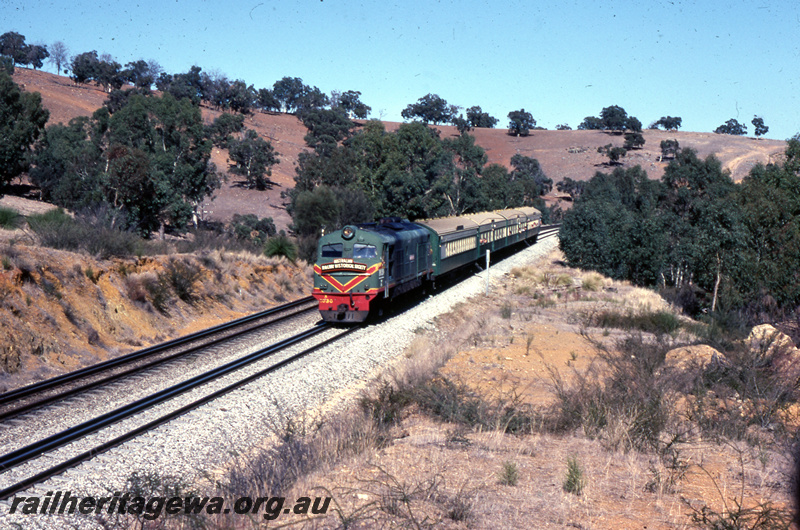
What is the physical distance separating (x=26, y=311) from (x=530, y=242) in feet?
152

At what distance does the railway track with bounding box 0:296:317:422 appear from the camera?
11.8 metres

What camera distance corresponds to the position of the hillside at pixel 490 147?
8194 centimetres

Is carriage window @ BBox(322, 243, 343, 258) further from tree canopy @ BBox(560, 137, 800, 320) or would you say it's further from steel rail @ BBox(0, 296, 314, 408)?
tree canopy @ BBox(560, 137, 800, 320)

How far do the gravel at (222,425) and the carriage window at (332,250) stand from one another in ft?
9.05

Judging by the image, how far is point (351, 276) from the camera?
773 inches

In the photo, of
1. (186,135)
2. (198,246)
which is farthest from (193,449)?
(186,135)

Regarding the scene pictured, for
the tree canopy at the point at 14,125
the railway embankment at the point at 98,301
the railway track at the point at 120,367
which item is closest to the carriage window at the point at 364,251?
the railway track at the point at 120,367

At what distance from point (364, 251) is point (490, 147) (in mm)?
126078

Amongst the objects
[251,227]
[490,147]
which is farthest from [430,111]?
[251,227]

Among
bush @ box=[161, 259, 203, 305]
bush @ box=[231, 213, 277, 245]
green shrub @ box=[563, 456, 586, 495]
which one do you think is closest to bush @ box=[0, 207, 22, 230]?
bush @ box=[161, 259, 203, 305]

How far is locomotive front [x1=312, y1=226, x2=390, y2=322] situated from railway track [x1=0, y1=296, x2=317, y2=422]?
2.06 metres

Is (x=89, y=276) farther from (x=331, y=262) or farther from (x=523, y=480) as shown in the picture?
(x=523, y=480)

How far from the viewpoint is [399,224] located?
23.9 metres

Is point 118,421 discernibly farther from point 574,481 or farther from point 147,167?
point 147,167
